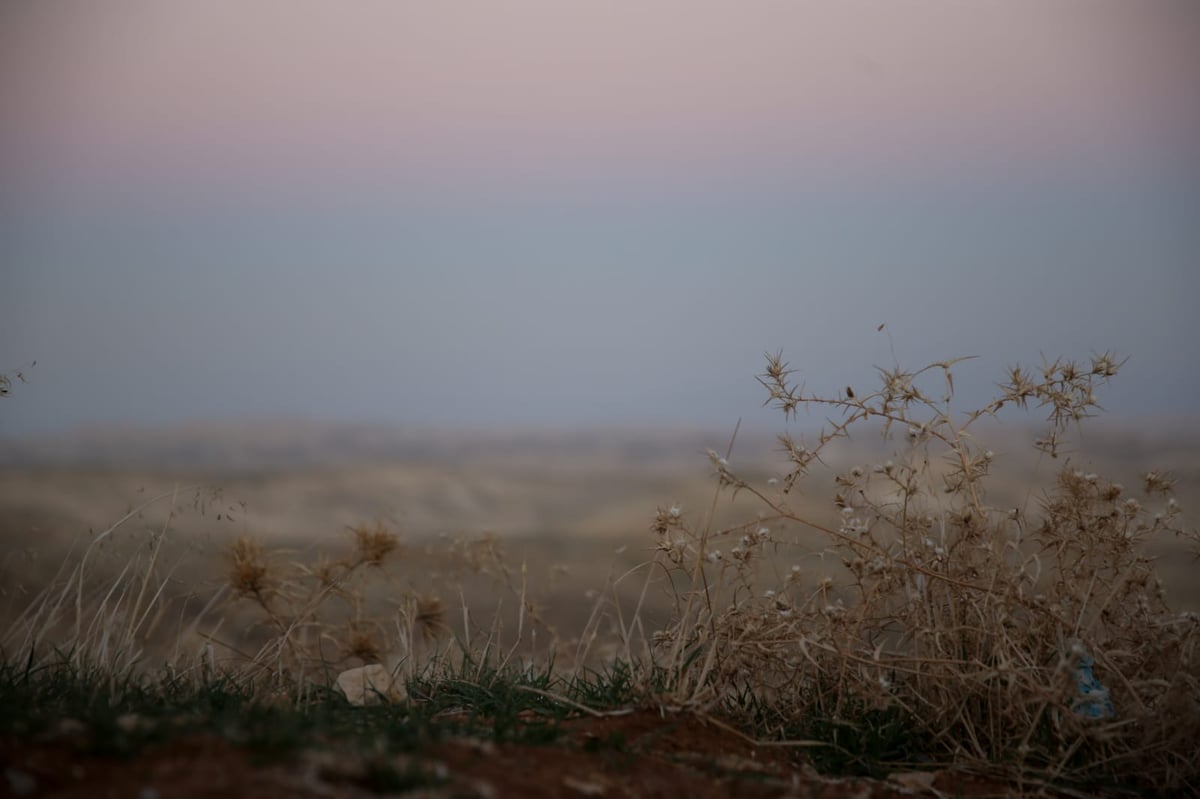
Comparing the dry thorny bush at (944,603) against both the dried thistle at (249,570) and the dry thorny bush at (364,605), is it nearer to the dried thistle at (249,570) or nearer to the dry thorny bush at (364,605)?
the dry thorny bush at (364,605)

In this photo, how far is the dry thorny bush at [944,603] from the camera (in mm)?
3572

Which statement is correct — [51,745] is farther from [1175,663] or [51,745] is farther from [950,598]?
[1175,663]

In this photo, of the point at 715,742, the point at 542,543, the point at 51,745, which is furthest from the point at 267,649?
the point at 542,543

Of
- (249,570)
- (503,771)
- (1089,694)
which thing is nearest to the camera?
(503,771)

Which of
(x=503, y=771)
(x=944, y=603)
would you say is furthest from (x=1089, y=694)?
(x=503, y=771)

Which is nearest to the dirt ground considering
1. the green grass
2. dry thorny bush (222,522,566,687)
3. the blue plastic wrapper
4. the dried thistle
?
the green grass

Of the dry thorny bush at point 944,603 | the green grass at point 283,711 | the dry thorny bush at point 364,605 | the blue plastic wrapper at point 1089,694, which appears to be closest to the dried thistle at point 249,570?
the dry thorny bush at point 364,605

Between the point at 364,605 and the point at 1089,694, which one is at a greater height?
the point at 1089,694

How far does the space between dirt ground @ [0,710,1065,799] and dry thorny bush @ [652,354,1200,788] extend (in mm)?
248

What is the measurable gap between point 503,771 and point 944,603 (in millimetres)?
2078

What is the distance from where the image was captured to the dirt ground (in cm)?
237

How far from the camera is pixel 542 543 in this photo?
17.0 metres

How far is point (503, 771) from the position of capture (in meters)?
2.71

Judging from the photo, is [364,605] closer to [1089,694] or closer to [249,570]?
[249,570]
